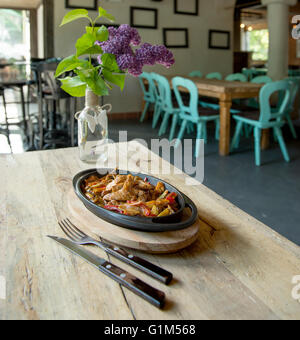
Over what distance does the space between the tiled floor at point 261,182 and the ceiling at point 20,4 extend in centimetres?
447

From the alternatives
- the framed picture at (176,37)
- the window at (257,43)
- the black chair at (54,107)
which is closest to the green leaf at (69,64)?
the black chair at (54,107)

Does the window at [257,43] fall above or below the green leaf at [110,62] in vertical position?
above

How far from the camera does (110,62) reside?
1254 millimetres

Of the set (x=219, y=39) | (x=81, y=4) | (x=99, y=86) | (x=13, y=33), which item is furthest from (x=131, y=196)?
(x=13, y=33)

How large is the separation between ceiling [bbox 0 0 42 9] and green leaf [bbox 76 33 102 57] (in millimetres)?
7322

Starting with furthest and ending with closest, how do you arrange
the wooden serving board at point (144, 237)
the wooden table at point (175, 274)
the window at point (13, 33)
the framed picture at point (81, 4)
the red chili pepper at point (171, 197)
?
the window at point (13, 33)
the framed picture at point (81, 4)
the red chili pepper at point (171, 197)
the wooden serving board at point (144, 237)
the wooden table at point (175, 274)

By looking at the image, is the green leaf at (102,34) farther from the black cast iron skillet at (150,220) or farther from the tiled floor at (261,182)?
the tiled floor at (261,182)

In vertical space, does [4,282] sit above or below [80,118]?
below

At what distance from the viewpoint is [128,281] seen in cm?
71

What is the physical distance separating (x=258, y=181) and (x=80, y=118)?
7.03 ft

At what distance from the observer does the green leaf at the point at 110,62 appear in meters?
1.25

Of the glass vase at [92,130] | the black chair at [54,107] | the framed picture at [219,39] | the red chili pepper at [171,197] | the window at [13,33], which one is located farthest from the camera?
the window at [13,33]

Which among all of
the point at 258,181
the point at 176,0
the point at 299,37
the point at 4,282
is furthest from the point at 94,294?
the point at 176,0
